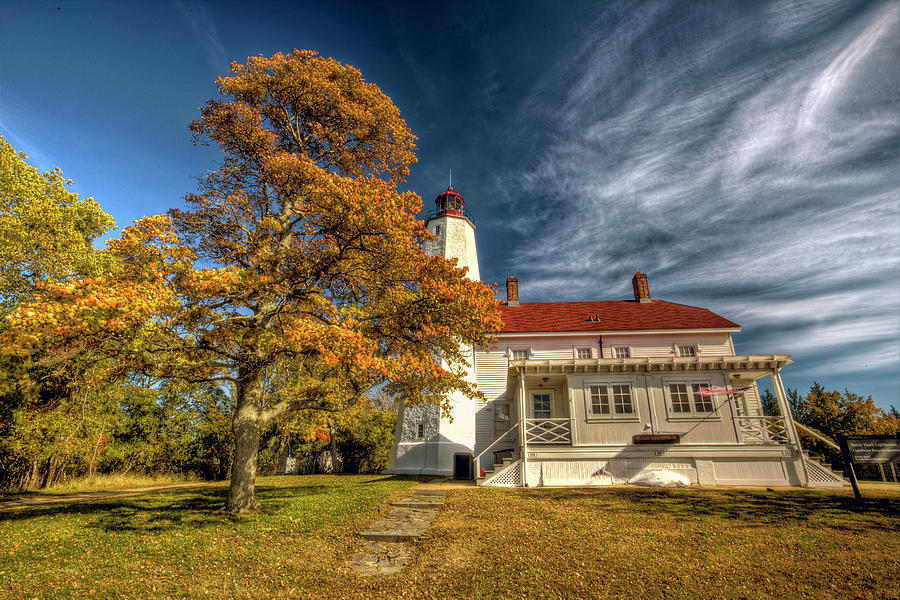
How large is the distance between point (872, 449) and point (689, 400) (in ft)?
20.4

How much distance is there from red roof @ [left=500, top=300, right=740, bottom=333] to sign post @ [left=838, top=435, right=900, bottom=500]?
12766mm

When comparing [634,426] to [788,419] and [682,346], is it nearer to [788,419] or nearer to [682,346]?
[788,419]

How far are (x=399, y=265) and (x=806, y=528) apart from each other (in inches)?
428

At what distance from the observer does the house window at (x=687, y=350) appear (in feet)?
76.1

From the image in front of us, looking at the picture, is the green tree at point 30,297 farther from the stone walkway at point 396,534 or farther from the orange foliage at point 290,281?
the stone walkway at point 396,534

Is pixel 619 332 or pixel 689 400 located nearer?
pixel 689 400

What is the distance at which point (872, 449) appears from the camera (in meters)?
10.9

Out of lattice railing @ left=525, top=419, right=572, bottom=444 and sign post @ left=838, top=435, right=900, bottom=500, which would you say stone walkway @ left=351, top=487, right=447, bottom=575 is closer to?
lattice railing @ left=525, top=419, right=572, bottom=444

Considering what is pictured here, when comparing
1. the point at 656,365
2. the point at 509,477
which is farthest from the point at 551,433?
the point at 656,365

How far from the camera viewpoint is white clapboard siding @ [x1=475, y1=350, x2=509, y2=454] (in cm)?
2298

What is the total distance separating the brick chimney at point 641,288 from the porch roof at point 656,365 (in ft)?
34.1

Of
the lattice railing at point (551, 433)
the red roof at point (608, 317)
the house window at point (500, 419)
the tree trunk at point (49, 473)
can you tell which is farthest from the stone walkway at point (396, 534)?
the tree trunk at point (49, 473)

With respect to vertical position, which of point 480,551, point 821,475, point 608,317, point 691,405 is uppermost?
point 608,317

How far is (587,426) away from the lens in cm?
1692
